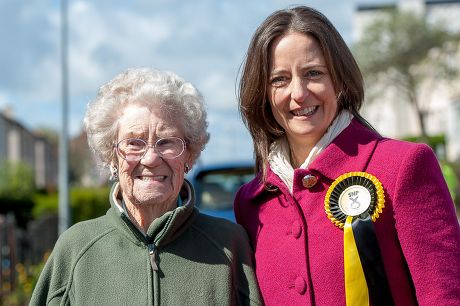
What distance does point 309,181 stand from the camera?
3031 mm

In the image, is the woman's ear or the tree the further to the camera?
the tree

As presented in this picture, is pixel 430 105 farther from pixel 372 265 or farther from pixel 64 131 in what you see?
pixel 372 265

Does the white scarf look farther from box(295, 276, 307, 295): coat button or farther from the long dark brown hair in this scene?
box(295, 276, 307, 295): coat button

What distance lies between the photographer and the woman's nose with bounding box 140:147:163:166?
309cm

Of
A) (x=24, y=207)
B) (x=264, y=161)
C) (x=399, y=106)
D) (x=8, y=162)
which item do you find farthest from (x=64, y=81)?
(x=399, y=106)

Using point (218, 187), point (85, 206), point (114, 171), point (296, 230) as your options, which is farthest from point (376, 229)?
point (85, 206)

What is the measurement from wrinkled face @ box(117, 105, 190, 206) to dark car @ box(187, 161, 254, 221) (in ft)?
15.7

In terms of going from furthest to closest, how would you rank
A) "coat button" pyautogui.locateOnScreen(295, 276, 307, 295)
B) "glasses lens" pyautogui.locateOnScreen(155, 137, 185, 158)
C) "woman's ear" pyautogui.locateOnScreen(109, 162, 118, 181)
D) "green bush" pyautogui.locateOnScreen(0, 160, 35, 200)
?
"green bush" pyautogui.locateOnScreen(0, 160, 35, 200)
"woman's ear" pyautogui.locateOnScreen(109, 162, 118, 181)
"glasses lens" pyautogui.locateOnScreen(155, 137, 185, 158)
"coat button" pyautogui.locateOnScreen(295, 276, 307, 295)

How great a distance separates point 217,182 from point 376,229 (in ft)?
17.8

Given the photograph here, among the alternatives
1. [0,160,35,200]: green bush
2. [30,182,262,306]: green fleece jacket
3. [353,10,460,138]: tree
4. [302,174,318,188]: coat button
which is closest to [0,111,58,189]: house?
[0,160,35,200]: green bush

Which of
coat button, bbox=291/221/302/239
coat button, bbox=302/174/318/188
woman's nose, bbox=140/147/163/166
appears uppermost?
woman's nose, bbox=140/147/163/166

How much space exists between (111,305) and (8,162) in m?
35.2

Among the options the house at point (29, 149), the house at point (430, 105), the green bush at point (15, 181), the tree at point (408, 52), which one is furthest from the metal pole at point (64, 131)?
the house at point (29, 149)

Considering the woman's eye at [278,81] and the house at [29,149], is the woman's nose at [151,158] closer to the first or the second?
the woman's eye at [278,81]
